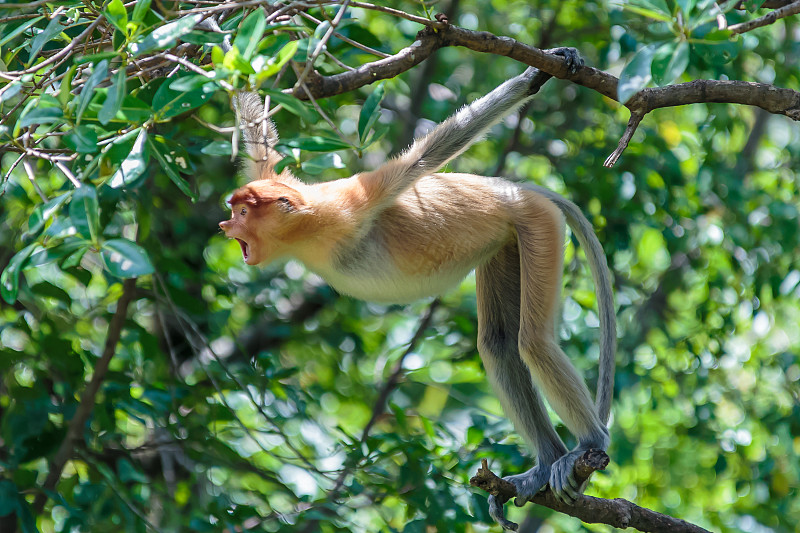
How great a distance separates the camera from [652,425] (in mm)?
7461

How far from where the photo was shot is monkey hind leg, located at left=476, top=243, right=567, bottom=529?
147 inches

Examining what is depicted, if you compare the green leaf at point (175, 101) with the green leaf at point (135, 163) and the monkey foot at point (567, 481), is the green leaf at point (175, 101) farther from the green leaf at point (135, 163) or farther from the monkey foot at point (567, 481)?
the monkey foot at point (567, 481)

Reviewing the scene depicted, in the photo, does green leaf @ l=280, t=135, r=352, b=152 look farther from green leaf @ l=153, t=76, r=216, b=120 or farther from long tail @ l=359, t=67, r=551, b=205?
long tail @ l=359, t=67, r=551, b=205

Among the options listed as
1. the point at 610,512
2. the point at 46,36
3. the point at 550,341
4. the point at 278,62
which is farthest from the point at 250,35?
the point at 610,512

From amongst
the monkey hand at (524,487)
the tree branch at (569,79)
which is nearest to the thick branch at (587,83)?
the tree branch at (569,79)

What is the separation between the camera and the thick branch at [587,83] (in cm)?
283

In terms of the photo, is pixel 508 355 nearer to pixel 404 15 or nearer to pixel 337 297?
pixel 404 15

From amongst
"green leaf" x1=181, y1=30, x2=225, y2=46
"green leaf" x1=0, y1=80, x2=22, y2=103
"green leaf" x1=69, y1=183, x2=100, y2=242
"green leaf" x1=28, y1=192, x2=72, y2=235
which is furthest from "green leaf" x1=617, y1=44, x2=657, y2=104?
"green leaf" x1=0, y1=80, x2=22, y2=103

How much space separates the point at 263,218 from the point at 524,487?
163 cm

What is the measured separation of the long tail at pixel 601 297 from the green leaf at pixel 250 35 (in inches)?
71.5

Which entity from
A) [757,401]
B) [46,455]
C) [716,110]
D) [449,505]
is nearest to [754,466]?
[757,401]

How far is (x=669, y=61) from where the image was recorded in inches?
72.7

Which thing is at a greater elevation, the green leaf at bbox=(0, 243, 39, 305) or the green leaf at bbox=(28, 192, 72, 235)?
the green leaf at bbox=(28, 192, 72, 235)

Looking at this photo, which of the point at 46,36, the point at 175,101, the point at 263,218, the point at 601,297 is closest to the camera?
the point at 175,101
